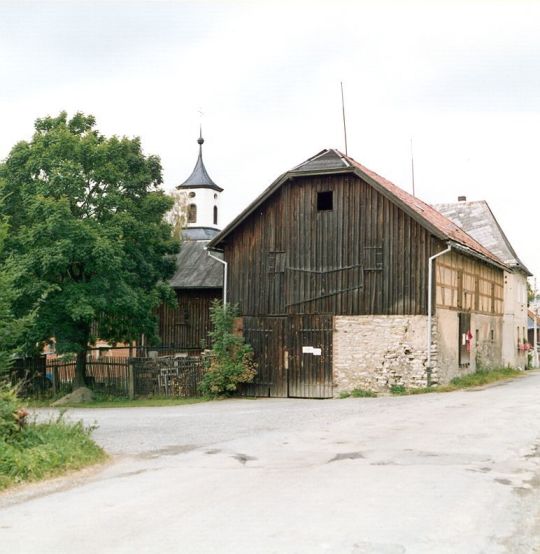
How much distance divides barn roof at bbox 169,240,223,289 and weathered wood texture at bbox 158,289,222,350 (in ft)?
1.17

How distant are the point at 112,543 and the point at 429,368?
58.2ft

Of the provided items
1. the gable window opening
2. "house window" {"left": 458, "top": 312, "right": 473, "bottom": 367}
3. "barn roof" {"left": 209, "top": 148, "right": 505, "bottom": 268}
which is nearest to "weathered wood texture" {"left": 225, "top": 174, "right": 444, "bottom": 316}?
the gable window opening

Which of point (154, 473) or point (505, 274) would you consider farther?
point (505, 274)

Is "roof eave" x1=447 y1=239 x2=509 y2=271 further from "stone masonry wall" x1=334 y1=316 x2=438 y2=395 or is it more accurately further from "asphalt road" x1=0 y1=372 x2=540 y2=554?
"asphalt road" x1=0 y1=372 x2=540 y2=554

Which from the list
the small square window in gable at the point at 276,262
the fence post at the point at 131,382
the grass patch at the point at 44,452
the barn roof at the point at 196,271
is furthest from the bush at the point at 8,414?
the barn roof at the point at 196,271

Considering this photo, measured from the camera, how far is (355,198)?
24891 millimetres

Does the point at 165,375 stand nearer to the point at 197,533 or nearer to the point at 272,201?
the point at 272,201

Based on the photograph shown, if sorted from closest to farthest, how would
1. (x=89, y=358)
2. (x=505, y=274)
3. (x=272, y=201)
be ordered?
(x=272, y=201)
(x=89, y=358)
(x=505, y=274)

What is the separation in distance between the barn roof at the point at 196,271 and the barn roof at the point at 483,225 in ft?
45.0

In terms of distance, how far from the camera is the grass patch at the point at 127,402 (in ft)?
81.4

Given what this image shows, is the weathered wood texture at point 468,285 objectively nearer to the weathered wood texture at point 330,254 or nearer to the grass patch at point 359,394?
the weathered wood texture at point 330,254

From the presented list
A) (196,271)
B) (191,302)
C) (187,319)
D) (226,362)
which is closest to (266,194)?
(226,362)

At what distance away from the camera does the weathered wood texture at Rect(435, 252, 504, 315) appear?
82.1ft

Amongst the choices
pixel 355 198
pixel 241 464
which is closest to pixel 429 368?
pixel 355 198
